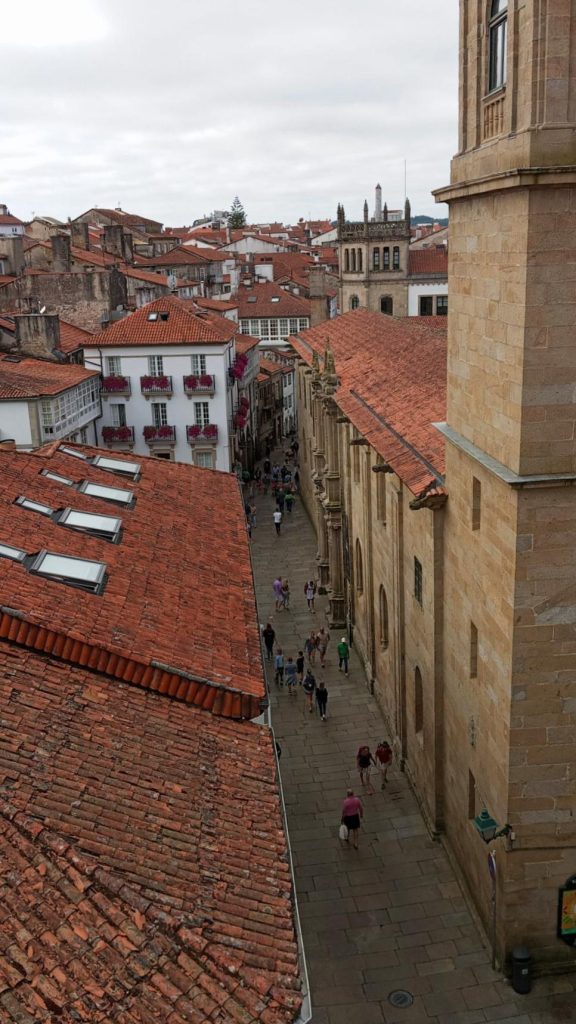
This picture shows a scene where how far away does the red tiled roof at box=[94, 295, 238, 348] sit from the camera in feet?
166

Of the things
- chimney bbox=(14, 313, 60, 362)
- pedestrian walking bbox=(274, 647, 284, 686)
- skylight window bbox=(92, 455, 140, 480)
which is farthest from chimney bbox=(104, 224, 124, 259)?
skylight window bbox=(92, 455, 140, 480)

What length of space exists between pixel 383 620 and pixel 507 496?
13.9 metres

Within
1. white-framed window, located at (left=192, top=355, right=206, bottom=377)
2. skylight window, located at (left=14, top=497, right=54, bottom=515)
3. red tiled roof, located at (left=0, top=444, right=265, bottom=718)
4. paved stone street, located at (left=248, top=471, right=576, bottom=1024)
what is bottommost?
paved stone street, located at (left=248, top=471, right=576, bottom=1024)

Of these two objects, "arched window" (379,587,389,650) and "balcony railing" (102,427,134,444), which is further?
"balcony railing" (102,427,134,444)

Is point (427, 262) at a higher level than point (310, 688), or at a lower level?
higher

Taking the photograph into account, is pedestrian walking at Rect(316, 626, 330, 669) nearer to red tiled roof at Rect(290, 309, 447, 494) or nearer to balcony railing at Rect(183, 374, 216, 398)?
red tiled roof at Rect(290, 309, 447, 494)

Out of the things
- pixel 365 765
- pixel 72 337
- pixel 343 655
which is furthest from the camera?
pixel 72 337

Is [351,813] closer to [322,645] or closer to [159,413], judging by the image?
[322,645]

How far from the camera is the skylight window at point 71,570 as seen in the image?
16.2m

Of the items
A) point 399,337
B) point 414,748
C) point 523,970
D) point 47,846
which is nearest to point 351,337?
point 399,337

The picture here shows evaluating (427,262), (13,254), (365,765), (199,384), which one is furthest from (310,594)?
(13,254)

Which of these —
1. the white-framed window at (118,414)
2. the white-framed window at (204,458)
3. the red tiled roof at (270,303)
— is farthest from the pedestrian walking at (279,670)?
the red tiled roof at (270,303)

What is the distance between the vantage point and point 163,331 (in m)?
51.3

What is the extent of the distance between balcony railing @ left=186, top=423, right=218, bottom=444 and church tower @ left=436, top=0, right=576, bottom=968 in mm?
32953
